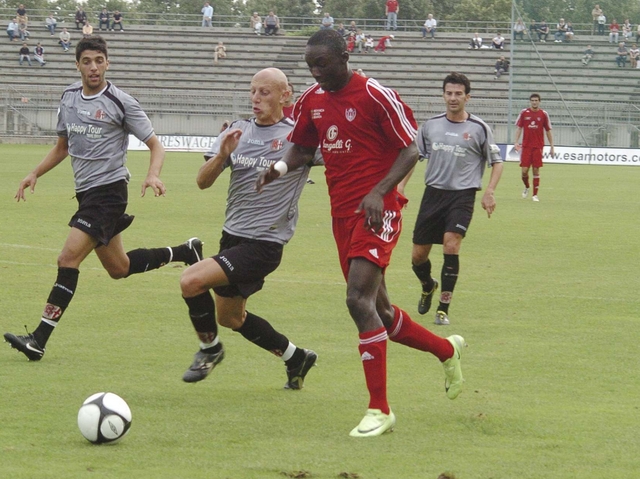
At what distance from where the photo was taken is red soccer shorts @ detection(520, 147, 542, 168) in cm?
2222

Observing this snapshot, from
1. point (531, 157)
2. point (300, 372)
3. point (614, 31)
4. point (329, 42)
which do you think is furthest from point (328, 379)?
point (614, 31)

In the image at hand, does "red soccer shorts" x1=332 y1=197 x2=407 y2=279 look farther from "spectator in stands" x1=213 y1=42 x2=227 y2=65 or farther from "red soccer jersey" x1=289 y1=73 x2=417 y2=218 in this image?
"spectator in stands" x1=213 y1=42 x2=227 y2=65

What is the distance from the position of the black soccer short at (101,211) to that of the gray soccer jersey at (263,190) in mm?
1312

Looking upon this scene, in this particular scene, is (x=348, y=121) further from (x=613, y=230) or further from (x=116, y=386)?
(x=613, y=230)

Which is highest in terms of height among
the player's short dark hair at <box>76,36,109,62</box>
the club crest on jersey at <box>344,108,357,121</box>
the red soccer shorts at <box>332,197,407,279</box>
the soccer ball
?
the player's short dark hair at <box>76,36,109,62</box>

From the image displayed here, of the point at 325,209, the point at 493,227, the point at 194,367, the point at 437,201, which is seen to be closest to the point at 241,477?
the point at 194,367

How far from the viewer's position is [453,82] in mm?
9602

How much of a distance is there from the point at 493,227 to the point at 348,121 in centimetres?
1163

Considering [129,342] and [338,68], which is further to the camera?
[129,342]

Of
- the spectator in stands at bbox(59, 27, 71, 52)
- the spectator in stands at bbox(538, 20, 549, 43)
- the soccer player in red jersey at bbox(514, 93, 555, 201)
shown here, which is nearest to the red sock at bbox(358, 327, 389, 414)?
the soccer player in red jersey at bbox(514, 93, 555, 201)

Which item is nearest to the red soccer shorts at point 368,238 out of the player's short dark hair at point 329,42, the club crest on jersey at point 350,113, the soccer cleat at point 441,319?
the club crest on jersey at point 350,113

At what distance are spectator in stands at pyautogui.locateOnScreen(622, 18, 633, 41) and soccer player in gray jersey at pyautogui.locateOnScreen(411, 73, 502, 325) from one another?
115ft

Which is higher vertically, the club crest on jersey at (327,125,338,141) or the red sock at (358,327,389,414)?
the club crest on jersey at (327,125,338,141)

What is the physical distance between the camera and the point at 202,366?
6.60 meters
